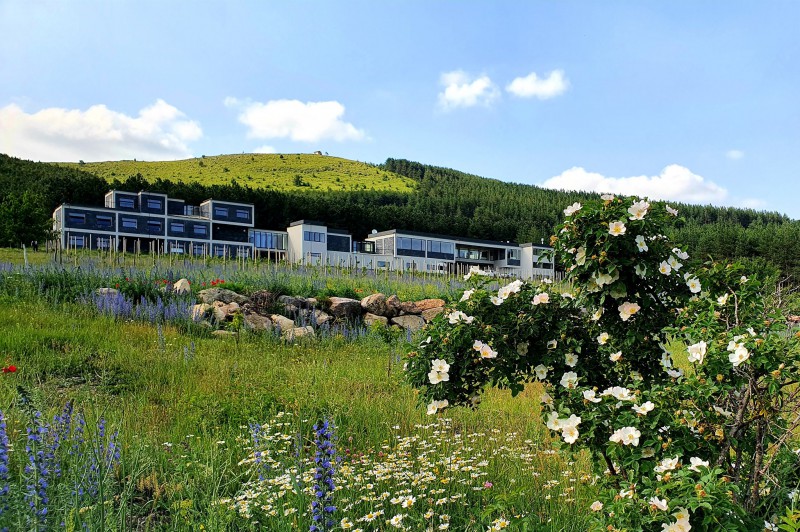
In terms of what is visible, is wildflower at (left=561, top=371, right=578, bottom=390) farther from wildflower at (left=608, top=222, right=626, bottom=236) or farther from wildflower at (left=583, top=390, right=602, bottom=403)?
wildflower at (left=608, top=222, right=626, bottom=236)

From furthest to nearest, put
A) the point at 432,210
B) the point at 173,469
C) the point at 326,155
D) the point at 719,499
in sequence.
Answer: the point at 326,155 → the point at 432,210 → the point at 173,469 → the point at 719,499

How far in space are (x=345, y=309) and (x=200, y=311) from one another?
2777 mm

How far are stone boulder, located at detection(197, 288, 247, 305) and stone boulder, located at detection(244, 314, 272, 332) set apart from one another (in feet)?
2.27

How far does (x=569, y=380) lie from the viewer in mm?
3055

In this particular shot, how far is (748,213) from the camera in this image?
95562 millimetres

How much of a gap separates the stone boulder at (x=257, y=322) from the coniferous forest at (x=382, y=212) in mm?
36834

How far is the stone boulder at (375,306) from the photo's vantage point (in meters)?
11.2

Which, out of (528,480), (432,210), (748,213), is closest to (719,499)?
(528,480)

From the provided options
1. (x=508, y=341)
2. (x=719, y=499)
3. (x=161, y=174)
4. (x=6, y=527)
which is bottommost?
(x=6, y=527)

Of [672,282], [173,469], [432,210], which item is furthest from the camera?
[432,210]

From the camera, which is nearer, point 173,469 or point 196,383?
point 173,469

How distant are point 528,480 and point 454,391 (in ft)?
3.54

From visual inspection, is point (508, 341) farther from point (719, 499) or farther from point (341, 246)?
point (341, 246)

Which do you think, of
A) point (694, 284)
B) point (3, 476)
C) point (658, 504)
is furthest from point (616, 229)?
point (3, 476)
